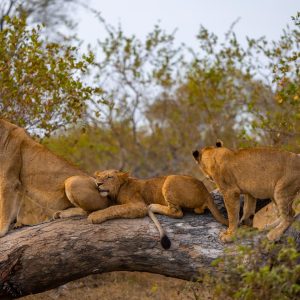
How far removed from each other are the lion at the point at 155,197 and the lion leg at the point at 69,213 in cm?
27

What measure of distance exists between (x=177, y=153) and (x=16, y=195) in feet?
46.5

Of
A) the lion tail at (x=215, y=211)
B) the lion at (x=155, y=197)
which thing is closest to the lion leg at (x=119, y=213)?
the lion at (x=155, y=197)

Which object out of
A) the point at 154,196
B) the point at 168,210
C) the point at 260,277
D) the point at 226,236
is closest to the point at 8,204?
the point at 154,196

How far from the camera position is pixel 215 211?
8547 millimetres

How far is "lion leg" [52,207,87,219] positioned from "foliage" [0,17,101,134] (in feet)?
7.83

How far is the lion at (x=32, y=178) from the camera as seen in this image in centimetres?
889

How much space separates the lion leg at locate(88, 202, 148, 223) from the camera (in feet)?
27.9

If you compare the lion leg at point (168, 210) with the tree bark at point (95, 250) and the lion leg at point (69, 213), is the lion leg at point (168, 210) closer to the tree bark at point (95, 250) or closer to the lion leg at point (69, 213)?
the tree bark at point (95, 250)

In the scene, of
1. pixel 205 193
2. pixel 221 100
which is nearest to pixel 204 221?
pixel 205 193

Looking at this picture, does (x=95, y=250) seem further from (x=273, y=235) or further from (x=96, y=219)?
(x=273, y=235)

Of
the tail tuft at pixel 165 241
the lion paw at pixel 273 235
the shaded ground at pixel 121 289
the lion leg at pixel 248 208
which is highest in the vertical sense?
the lion leg at pixel 248 208

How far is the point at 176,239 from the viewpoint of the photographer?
8.24 metres

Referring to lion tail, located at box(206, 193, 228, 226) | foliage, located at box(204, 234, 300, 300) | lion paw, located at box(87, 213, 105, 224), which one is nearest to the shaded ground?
lion tail, located at box(206, 193, 228, 226)

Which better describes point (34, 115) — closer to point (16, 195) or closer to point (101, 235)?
point (16, 195)
